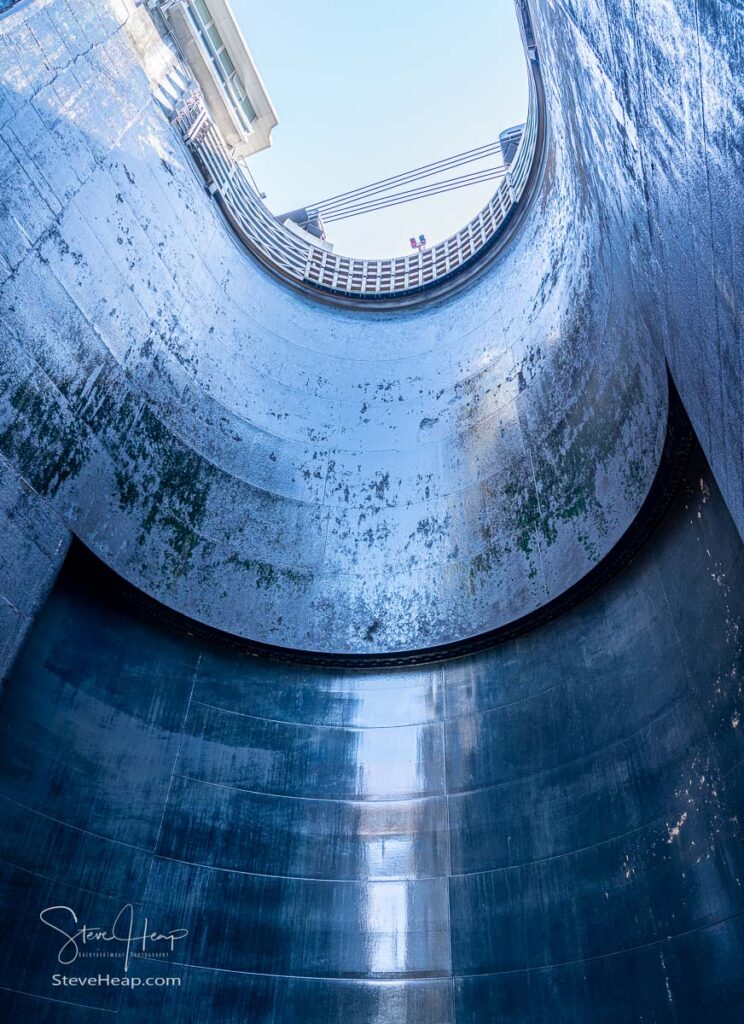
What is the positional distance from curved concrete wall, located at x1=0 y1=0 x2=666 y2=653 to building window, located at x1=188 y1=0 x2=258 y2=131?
3081 millimetres

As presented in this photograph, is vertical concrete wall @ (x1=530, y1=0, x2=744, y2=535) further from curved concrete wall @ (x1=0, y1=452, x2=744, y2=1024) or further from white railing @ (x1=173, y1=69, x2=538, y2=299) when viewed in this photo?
white railing @ (x1=173, y1=69, x2=538, y2=299)

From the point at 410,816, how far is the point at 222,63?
50.5ft

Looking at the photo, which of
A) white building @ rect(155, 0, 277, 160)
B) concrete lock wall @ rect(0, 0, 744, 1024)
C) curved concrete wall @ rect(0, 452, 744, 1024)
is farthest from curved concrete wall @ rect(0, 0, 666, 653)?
white building @ rect(155, 0, 277, 160)

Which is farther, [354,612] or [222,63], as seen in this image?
[222,63]

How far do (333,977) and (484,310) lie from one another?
11.2m

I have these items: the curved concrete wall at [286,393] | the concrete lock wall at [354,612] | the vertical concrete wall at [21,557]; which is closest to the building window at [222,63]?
the curved concrete wall at [286,393]

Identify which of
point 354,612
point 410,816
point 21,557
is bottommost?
point 410,816

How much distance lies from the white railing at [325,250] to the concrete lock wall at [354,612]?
907 mm

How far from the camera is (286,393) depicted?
12.3 meters

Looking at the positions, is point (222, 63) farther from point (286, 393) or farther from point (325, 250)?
point (286, 393)

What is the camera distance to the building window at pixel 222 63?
1291cm

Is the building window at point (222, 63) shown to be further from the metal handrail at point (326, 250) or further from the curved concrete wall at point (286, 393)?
the curved concrete wall at point (286, 393)

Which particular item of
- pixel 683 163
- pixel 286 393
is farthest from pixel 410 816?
pixel 683 163

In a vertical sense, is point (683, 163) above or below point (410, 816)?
below
